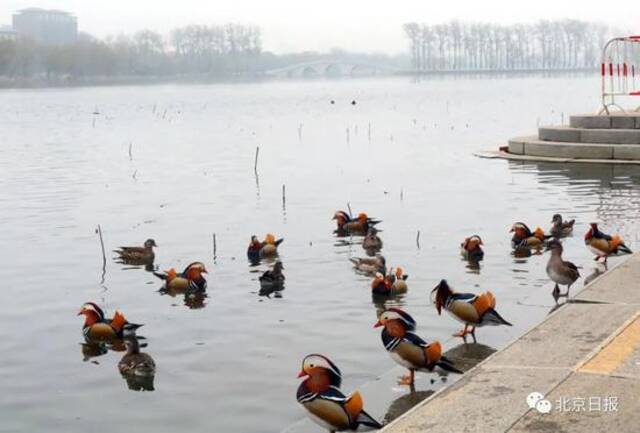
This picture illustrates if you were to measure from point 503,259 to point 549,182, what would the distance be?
10.7m

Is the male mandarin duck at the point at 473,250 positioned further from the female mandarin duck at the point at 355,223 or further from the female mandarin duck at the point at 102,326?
the female mandarin duck at the point at 102,326

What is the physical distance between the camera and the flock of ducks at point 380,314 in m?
8.27

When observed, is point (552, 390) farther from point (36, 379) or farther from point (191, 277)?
point (191, 277)

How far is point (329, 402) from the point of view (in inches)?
321

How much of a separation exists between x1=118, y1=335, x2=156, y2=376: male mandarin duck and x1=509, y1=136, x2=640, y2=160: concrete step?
22.3m

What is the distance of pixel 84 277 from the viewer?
16484mm

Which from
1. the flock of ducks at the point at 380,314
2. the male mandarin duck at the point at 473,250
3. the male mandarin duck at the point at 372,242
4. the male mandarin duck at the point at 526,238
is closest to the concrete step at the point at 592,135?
the flock of ducks at the point at 380,314

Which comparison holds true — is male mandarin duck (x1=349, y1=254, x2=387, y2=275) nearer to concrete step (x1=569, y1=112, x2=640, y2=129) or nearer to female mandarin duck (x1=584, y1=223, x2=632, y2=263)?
female mandarin duck (x1=584, y1=223, x2=632, y2=263)

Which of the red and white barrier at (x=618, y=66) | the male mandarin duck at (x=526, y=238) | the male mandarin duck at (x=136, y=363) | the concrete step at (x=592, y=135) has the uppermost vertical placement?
the red and white barrier at (x=618, y=66)

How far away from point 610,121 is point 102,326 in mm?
22935

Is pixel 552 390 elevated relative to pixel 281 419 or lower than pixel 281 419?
elevated

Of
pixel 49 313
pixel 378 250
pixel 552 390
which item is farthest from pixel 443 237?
pixel 552 390

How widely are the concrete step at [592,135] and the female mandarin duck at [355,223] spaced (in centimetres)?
1403

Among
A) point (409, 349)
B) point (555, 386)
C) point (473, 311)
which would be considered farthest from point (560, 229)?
point (555, 386)
